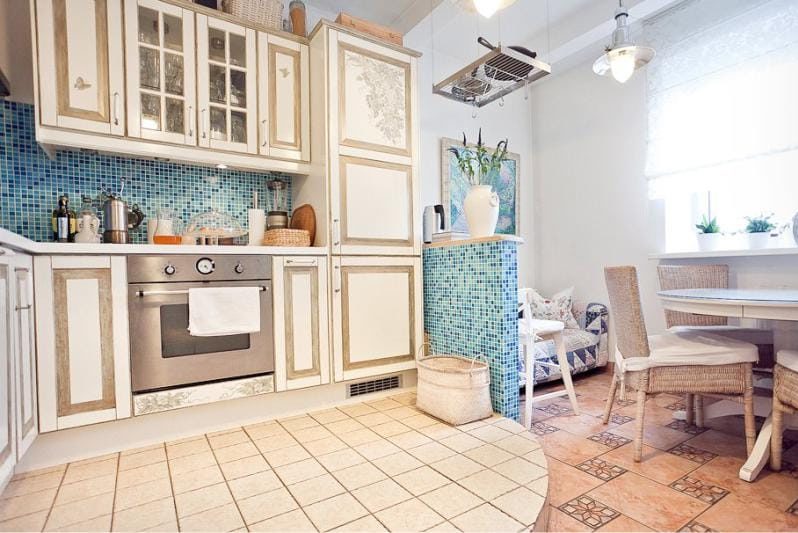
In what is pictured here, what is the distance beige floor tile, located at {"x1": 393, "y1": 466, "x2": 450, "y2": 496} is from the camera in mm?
1488

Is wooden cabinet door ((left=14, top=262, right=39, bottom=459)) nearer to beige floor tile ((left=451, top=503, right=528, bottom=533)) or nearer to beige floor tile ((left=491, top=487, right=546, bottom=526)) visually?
beige floor tile ((left=451, top=503, right=528, bottom=533))

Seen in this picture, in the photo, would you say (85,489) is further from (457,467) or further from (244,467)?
(457,467)

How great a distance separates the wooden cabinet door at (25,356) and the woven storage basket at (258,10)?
1754 mm

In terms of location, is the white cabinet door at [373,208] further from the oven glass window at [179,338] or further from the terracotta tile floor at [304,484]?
the terracotta tile floor at [304,484]

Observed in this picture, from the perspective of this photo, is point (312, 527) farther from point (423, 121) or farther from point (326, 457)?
point (423, 121)

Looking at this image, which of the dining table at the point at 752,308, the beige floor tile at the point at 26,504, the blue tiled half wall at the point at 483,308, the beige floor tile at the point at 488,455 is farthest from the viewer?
the blue tiled half wall at the point at 483,308

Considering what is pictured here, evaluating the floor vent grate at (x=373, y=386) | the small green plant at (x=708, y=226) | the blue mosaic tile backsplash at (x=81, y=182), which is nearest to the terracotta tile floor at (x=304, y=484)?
the floor vent grate at (x=373, y=386)

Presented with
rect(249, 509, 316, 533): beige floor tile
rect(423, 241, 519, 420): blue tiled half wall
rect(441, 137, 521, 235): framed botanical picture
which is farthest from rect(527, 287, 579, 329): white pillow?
rect(249, 509, 316, 533): beige floor tile

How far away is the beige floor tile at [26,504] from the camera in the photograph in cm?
138

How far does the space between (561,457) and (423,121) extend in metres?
2.75

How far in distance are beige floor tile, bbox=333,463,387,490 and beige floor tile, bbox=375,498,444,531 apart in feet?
0.65

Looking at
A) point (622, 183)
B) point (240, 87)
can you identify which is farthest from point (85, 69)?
point (622, 183)

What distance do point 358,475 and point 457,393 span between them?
2.28ft

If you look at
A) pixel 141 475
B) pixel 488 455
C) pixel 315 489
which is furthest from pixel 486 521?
pixel 141 475
